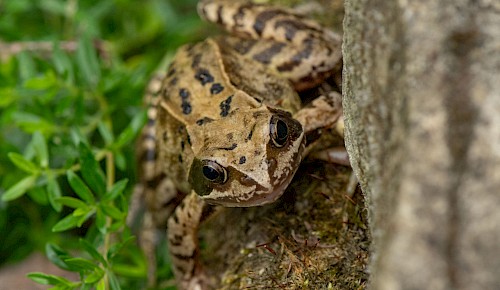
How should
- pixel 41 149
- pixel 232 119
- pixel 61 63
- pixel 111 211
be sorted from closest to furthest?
pixel 232 119 < pixel 111 211 < pixel 41 149 < pixel 61 63

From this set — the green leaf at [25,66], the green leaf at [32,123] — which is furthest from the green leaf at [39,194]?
the green leaf at [25,66]

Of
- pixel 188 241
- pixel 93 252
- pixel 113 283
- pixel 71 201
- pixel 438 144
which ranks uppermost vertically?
pixel 438 144

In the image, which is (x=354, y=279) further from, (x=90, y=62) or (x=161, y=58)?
(x=161, y=58)

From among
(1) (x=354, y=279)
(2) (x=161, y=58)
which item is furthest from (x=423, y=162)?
(2) (x=161, y=58)

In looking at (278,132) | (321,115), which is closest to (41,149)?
(278,132)

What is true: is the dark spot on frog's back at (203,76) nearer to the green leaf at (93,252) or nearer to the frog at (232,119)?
the frog at (232,119)

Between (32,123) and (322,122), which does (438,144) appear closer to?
(322,122)

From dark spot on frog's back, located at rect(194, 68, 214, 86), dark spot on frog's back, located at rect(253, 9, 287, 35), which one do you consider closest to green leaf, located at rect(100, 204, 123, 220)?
dark spot on frog's back, located at rect(194, 68, 214, 86)
